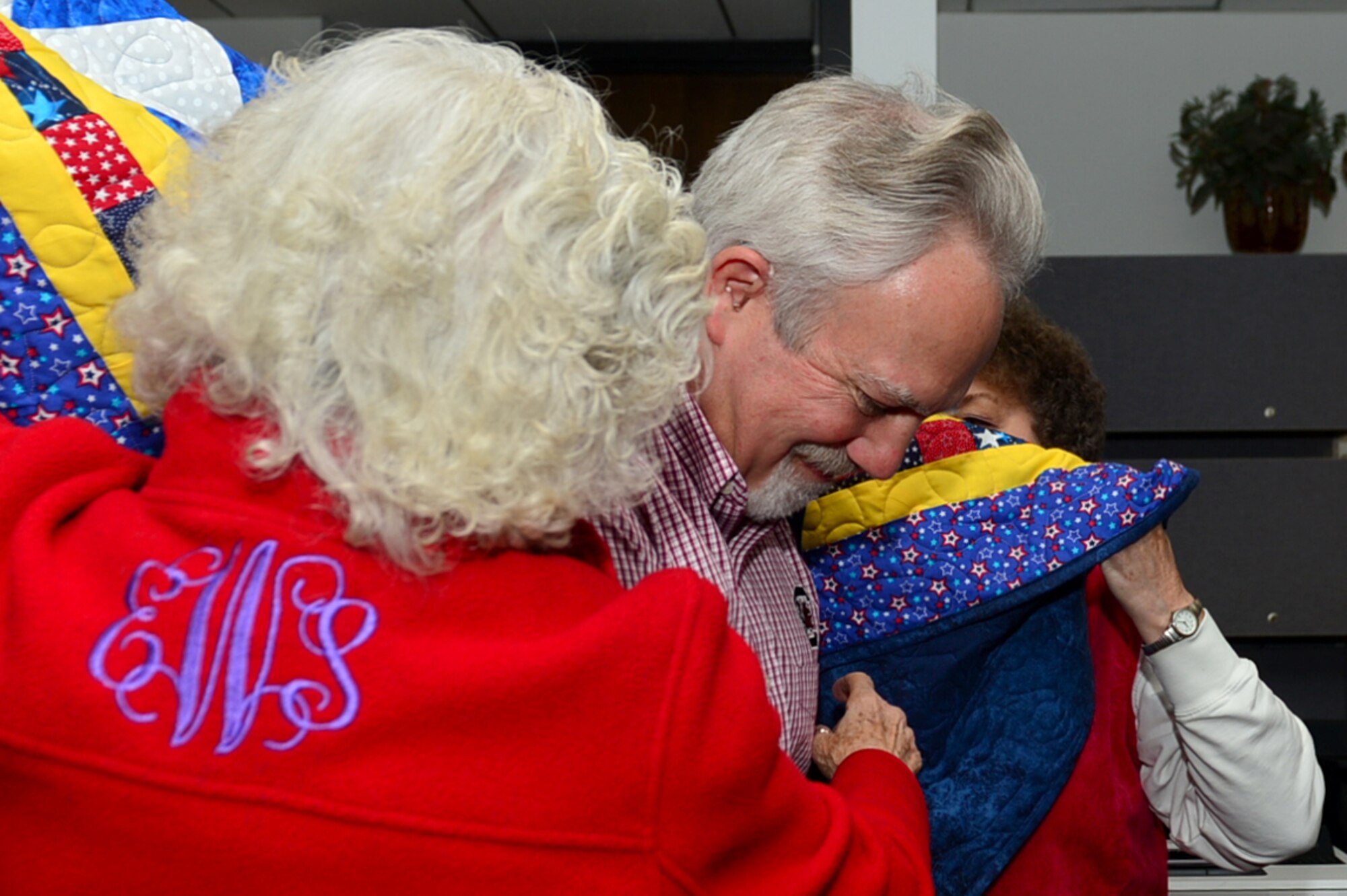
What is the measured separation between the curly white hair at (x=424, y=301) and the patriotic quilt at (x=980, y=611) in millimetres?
626

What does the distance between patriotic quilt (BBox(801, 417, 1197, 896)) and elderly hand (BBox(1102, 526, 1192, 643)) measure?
0.04 meters

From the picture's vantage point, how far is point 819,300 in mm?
1097

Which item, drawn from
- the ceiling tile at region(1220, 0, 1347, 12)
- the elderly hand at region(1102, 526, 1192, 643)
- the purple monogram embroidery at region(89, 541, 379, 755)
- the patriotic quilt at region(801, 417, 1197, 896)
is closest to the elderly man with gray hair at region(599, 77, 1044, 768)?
the patriotic quilt at region(801, 417, 1197, 896)

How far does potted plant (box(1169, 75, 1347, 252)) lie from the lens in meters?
3.21

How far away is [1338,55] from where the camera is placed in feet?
13.5

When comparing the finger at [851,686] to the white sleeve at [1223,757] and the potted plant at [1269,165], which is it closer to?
the white sleeve at [1223,757]

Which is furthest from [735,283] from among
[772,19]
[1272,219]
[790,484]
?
[772,19]

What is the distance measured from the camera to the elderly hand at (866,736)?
113cm

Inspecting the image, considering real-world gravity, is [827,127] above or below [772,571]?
above

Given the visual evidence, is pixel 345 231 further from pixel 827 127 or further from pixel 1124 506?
pixel 1124 506

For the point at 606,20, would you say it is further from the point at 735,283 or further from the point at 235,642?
the point at 235,642

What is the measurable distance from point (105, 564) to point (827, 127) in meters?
0.69

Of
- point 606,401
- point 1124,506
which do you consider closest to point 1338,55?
point 1124,506

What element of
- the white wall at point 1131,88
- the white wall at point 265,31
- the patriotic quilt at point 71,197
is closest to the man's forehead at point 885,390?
the patriotic quilt at point 71,197
